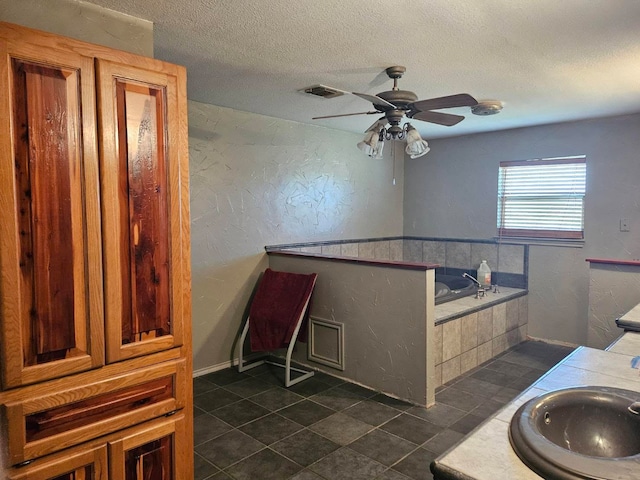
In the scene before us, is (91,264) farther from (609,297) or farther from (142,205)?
(609,297)

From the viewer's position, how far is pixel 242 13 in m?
1.89

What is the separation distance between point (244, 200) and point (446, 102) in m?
1.89

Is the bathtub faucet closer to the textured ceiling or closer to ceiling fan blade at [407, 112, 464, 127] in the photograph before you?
the textured ceiling

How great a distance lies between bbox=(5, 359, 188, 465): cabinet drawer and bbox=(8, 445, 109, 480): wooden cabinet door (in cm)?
3

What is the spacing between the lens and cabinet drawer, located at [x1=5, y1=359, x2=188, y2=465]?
1.43m

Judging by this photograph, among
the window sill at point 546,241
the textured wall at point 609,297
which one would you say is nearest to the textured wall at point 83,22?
the textured wall at point 609,297

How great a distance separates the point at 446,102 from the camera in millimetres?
2414

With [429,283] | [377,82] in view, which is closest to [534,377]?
[429,283]

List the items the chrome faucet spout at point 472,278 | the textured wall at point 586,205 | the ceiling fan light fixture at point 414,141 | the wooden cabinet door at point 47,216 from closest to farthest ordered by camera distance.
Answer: the wooden cabinet door at point 47,216, the ceiling fan light fixture at point 414,141, the textured wall at point 586,205, the chrome faucet spout at point 472,278

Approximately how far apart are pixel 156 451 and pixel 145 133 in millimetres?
1216

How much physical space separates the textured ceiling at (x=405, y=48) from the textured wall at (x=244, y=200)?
36 cm

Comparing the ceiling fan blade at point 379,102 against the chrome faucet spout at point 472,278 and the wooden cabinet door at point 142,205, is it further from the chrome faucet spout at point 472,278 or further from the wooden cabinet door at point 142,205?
the chrome faucet spout at point 472,278

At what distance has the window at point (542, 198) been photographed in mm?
4160

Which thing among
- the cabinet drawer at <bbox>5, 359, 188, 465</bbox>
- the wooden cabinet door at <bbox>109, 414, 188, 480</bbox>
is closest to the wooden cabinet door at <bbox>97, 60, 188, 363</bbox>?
the cabinet drawer at <bbox>5, 359, 188, 465</bbox>
